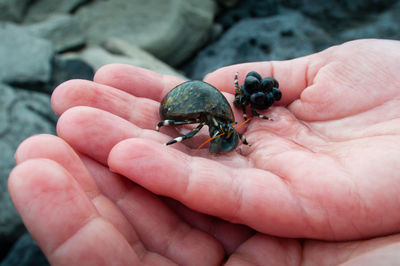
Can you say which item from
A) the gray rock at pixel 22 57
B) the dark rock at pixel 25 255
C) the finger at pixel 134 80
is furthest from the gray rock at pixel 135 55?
the dark rock at pixel 25 255

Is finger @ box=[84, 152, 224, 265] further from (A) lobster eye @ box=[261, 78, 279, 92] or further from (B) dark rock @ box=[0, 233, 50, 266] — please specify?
(B) dark rock @ box=[0, 233, 50, 266]

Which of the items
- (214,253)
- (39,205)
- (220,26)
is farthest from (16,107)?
(220,26)

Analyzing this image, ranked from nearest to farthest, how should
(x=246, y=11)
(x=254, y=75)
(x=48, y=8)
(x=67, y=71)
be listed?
(x=254, y=75) < (x=67, y=71) < (x=48, y=8) < (x=246, y=11)

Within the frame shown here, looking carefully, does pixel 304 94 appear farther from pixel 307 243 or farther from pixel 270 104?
pixel 307 243

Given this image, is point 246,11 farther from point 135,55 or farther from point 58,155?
point 58,155

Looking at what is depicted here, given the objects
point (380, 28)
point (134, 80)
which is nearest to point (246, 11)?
point (380, 28)
